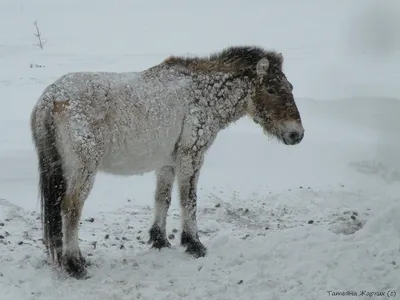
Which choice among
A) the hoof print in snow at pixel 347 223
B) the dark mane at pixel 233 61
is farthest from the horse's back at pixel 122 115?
the hoof print in snow at pixel 347 223

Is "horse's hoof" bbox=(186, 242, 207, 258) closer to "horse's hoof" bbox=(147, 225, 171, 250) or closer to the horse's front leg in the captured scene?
the horse's front leg

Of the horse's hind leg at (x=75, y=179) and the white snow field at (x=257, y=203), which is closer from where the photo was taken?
the white snow field at (x=257, y=203)

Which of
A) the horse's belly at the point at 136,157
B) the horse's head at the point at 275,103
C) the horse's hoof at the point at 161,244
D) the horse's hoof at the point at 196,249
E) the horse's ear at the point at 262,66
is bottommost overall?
the horse's hoof at the point at 161,244

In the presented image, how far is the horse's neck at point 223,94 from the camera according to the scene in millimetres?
5922

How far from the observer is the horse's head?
6031 mm

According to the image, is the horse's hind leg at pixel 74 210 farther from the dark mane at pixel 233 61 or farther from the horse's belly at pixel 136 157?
the dark mane at pixel 233 61

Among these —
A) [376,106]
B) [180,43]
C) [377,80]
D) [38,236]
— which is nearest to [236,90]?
[38,236]

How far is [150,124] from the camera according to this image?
17.8 ft

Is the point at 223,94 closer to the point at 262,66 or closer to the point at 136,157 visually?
the point at 262,66

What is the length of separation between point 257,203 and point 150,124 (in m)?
3.01

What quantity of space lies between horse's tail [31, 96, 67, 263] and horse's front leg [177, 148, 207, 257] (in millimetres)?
1403

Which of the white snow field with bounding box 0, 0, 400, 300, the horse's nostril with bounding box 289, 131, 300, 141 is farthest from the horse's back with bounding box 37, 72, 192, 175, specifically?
the horse's nostril with bounding box 289, 131, 300, 141

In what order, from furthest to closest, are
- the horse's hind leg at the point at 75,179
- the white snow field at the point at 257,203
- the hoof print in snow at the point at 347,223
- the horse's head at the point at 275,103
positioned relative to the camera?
the hoof print in snow at the point at 347,223 → the horse's head at the point at 275,103 → the horse's hind leg at the point at 75,179 → the white snow field at the point at 257,203

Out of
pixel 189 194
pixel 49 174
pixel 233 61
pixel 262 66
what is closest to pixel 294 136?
pixel 262 66
